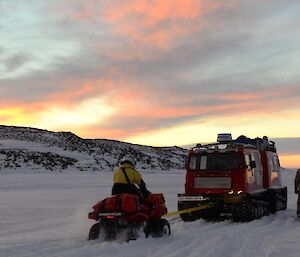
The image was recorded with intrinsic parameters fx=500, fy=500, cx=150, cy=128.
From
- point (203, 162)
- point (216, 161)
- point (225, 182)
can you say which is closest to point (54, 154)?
point (203, 162)

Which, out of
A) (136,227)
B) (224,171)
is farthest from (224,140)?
(136,227)

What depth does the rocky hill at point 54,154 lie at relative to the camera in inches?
2362

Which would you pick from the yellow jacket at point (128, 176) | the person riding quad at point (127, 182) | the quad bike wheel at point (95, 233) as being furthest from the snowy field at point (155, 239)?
the yellow jacket at point (128, 176)

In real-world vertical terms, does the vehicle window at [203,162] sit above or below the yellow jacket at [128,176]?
above

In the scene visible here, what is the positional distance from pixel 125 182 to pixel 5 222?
5.42 meters

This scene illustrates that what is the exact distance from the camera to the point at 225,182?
53.9 feet

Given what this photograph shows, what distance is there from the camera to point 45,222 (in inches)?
610

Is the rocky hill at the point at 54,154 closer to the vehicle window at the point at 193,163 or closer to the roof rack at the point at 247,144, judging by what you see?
the roof rack at the point at 247,144

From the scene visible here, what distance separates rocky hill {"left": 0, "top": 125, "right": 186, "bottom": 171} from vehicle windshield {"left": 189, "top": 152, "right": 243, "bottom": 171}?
137ft

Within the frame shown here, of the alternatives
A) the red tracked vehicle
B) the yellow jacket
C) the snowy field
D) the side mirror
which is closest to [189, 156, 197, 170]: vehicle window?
the red tracked vehicle

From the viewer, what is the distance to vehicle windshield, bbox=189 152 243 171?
651 inches

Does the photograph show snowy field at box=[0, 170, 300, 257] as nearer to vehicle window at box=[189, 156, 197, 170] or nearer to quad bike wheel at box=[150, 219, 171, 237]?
quad bike wheel at box=[150, 219, 171, 237]

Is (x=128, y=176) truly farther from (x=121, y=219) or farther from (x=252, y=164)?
(x=252, y=164)

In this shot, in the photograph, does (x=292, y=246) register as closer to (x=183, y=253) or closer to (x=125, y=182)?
(x=183, y=253)
